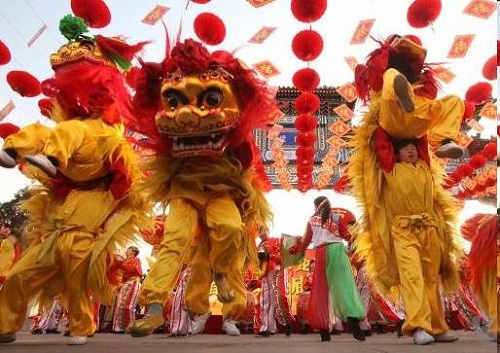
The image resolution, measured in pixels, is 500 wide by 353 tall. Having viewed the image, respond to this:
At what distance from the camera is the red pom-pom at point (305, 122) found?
8.39 meters

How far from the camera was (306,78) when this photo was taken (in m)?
7.11

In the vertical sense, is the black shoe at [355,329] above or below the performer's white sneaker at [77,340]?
above

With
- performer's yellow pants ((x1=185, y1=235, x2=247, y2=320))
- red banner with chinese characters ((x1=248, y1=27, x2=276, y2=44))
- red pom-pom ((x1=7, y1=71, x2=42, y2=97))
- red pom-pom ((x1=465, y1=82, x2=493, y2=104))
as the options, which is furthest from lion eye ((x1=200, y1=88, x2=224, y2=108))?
red pom-pom ((x1=465, y1=82, x2=493, y2=104))

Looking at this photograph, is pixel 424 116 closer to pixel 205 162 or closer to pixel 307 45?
pixel 205 162

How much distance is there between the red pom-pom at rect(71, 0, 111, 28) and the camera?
14.4 feet

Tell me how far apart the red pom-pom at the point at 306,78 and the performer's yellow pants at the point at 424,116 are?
359 cm

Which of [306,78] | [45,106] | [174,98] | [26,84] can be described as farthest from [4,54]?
[306,78]

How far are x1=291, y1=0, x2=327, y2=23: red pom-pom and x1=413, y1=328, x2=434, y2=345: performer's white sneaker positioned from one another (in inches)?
139

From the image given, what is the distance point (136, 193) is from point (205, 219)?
2.64 feet

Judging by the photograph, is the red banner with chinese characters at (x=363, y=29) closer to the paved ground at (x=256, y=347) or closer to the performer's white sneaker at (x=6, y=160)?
the paved ground at (x=256, y=347)

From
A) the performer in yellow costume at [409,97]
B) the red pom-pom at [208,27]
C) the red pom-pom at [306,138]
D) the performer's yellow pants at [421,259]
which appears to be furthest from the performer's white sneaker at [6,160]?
the red pom-pom at [306,138]

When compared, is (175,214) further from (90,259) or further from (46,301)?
(46,301)

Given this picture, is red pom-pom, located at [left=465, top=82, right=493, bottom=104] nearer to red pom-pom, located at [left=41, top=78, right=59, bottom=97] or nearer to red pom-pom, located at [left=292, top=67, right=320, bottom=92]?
red pom-pom, located at [left=292, top=67, right=320, bottom=92]

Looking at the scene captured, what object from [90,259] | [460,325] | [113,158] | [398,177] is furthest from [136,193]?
[460,325]
